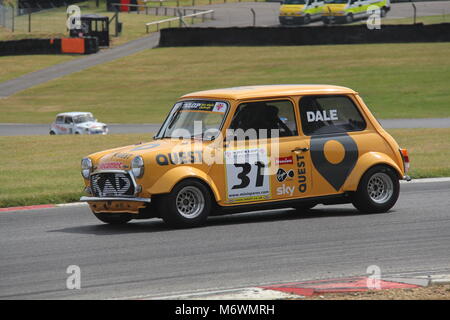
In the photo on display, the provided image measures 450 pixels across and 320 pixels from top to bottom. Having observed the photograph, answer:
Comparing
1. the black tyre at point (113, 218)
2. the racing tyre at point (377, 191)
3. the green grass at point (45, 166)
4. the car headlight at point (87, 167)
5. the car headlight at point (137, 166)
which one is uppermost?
the car headlight at point (137, 166)

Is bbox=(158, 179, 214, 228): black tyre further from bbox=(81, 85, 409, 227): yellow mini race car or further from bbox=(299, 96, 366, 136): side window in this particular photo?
bbox=(299, 96, 366, 136): side window

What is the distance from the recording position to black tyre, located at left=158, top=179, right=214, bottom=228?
10609 millimetres

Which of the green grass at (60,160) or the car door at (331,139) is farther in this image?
the green grass at (60,160)

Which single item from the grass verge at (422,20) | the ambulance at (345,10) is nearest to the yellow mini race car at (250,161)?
the ambulance at (345,10)

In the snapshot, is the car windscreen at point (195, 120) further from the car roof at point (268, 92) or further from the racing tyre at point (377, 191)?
the racing tyre at point (377, 191)

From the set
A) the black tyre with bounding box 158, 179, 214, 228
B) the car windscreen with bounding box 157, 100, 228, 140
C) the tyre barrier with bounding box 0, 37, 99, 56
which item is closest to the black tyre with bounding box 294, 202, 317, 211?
the black tyre with bounding box 158, 179, 214, 228

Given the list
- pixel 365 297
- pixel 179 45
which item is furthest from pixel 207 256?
pixel 179 45

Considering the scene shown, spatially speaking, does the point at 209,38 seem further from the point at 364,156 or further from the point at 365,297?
the point at 365,297

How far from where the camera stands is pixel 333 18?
56.7 metres

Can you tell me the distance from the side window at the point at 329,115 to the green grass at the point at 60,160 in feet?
14.8

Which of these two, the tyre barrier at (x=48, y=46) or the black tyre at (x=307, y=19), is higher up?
the black tyre at (x=307, y=19)

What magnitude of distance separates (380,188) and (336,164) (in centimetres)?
79

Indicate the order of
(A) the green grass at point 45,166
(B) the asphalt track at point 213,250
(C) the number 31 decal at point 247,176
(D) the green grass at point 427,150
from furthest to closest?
(D) the green grass at point 427,150 < (A) the green grass at point 45,166 < (C) the number 31 decal at point 247,176 < (B) the asphalt track at point 213,250

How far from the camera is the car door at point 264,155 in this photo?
11.0m
